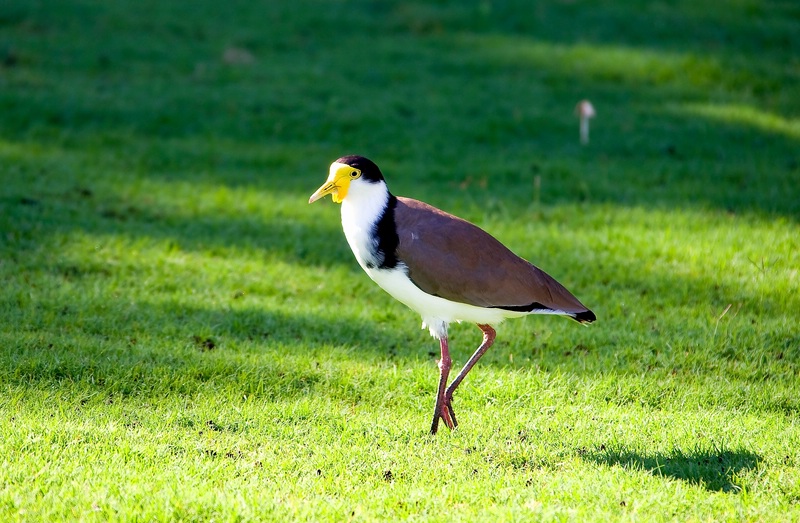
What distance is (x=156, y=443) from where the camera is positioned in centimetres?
543

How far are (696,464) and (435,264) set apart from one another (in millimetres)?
1889

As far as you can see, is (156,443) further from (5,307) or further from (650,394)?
(650,394)

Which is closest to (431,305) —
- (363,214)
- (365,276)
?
(363,214)

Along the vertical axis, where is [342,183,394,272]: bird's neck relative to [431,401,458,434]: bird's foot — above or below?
above

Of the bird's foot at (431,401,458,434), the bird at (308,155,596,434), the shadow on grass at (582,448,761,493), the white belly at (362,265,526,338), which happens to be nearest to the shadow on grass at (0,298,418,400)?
the bird's foot at (431,401,458,434)

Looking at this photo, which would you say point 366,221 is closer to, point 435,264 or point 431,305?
point 435,264

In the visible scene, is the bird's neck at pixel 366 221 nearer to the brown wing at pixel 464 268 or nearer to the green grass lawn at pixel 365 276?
the brown wing at pixel 464 268

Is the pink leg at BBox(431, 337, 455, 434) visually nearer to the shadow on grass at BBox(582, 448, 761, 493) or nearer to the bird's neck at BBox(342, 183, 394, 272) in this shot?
the bird's neck at BBox(342, 183, 394, 272)

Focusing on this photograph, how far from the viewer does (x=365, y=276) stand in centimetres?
860

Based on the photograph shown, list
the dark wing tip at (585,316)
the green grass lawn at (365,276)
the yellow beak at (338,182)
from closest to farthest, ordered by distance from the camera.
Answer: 1. the green grass lawn at (365,276)
2. the yellow beak at (338,182)
3. the dark wing tip at (585,316)

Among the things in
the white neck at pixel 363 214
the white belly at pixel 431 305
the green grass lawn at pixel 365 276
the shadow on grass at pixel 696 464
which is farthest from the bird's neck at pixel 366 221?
the shadow on grass at pixel 696 464

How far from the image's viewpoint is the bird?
5738mm

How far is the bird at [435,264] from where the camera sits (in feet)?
18.8

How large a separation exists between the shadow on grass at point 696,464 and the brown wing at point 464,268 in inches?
36.7
